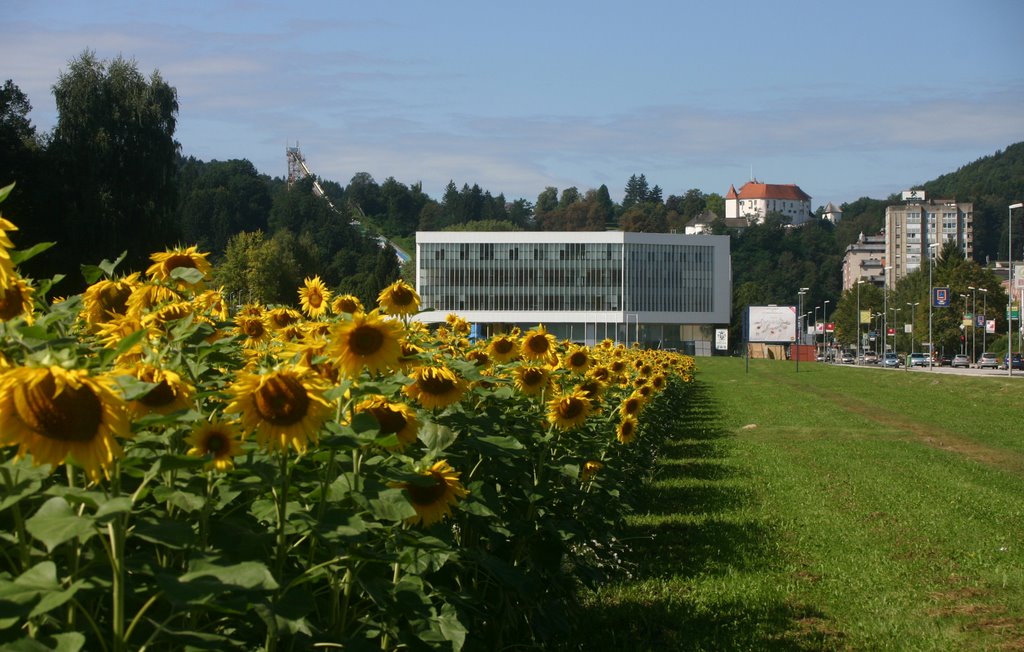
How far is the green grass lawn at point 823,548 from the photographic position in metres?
7.89

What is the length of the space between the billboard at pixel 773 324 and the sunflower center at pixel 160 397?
96431 mm

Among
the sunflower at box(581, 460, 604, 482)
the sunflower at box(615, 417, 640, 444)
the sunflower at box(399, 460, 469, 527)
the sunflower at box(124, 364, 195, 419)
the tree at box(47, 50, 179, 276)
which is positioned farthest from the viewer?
the tree at box(47, 50, 179, 276)

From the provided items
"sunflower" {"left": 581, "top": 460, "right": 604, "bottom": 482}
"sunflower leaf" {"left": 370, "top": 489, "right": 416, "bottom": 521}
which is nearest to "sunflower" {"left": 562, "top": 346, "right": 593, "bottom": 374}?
"sunflower" {"left": 581, "top": 460, "right": 604, "bottom": 482}

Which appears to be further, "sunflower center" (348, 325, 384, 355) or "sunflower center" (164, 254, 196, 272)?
"sunflower center" (164, 254, 196, 272)

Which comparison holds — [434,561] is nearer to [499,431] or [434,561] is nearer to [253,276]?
[499,431]

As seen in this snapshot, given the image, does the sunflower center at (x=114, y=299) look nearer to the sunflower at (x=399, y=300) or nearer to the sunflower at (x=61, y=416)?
the sunflower at (x=399, y=300)

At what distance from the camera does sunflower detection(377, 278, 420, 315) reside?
6.12m

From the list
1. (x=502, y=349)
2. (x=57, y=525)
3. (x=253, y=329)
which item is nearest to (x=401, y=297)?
(x=253, y=329)

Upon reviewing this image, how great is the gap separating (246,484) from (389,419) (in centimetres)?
91

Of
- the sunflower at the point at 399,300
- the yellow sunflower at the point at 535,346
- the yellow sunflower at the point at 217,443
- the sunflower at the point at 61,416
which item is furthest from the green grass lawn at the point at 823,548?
the sunflower at the point at 61,416

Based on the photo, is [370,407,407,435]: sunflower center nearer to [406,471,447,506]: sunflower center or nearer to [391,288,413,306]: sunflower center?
[406,471,447,506]: sunflower center

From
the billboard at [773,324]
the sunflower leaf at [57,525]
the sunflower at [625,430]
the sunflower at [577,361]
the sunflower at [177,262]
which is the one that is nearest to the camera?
the sunflower leaf at [57,525]

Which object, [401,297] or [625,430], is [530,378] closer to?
[401,297]

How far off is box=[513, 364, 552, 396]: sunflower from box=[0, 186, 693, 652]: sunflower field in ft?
0.93
